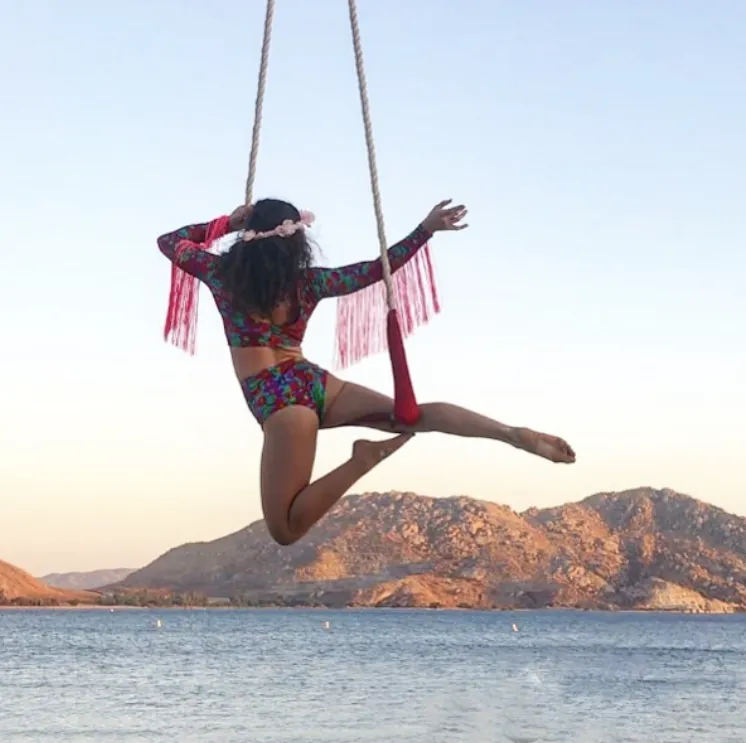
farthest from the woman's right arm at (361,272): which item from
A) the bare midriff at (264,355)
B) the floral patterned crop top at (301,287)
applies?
the bare midriff at (264,355)

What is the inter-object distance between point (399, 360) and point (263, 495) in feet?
2.66

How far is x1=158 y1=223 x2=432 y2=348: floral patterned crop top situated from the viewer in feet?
20.0

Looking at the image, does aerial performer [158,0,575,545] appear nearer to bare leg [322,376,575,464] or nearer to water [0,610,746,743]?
bare leg [322,376,575,464]

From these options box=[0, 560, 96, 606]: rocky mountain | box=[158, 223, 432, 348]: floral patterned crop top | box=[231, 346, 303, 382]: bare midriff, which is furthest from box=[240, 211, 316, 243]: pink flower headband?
box=[0, 560, 96, 606]: rocky mountain

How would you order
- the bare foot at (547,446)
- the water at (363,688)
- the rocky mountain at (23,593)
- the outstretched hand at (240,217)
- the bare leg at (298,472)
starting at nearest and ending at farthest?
the bare foot at (547,446) → the bare leg at (298,472) → the outstretched hand at (240,217) → the water at (363,688) → the rocky mountain at (23,593)

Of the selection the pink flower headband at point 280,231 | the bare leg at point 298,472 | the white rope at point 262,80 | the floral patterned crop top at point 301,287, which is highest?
the white rope at point 262,80

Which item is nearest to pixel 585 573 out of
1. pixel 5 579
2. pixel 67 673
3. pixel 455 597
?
pixel 455 597

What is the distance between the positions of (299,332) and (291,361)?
0.19 metres

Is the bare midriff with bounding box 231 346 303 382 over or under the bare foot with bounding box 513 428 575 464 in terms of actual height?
over

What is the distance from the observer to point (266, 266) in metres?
6.01

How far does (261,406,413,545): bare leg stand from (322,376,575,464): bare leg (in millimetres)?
149

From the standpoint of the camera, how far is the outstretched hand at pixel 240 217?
6.21 m

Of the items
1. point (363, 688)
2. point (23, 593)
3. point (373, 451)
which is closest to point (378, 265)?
point (373, 451)

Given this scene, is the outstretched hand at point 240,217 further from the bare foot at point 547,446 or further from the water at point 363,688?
the water at point 363,688
